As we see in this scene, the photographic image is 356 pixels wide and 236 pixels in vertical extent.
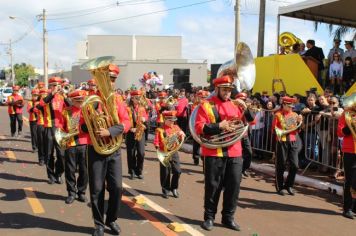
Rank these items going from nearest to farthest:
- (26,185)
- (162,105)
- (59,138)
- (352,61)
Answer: (59,138)
(26,185)
(162,105)
(352,61)

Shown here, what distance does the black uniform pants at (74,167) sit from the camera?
7340 mm

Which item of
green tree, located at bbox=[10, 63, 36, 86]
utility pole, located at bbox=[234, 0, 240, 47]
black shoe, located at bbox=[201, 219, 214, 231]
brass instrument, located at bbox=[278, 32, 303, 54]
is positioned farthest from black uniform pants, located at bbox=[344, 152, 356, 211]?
green tree, located at bbox=[10, 63, 36, 86]

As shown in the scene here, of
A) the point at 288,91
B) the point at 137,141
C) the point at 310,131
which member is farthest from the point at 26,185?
the point at 288,91

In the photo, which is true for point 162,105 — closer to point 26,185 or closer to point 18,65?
point 26,185

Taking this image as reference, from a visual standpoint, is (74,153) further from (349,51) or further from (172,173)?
(349,51)

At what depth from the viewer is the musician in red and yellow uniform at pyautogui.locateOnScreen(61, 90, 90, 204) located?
24.0ft

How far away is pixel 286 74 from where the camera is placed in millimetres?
13812

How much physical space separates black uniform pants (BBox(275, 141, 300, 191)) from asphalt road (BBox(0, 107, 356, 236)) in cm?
27

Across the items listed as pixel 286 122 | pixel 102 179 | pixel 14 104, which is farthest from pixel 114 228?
pixel 14 104

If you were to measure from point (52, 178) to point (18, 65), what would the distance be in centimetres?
12367

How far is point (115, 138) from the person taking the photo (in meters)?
5.53

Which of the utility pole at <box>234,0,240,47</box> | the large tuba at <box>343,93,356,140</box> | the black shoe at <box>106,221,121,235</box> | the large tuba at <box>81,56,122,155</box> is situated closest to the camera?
the large tuba at <box>81,56,122,155</box>

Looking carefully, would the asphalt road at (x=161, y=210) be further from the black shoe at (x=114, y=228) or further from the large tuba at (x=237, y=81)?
the large tuba at (x=237, y=81)

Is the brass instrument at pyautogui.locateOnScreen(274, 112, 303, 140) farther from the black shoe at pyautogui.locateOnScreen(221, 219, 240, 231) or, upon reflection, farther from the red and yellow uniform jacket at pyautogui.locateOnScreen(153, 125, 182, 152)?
the black shoe at pyautogui.locateOnScreen(221, 219, 240, 231)
